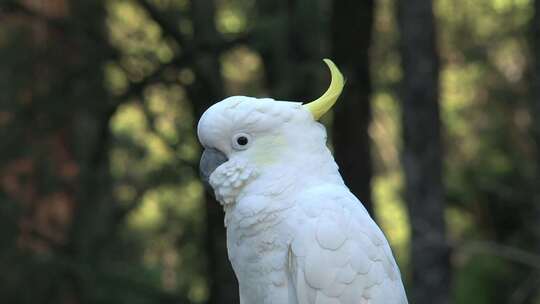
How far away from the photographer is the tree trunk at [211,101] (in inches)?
171

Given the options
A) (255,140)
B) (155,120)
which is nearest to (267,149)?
(255,140)

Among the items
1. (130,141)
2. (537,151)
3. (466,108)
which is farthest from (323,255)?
(466,108)

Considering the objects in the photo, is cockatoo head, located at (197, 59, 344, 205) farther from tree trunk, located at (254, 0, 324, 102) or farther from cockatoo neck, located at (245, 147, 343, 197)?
tree trunk, located at (254, 0, 324, 102)

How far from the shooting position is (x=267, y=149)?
6.82 feet

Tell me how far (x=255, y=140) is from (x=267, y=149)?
38mm

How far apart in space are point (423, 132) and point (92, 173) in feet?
5.89

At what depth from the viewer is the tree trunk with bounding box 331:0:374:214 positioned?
4066 mm

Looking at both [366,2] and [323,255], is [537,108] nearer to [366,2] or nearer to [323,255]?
[366,2]

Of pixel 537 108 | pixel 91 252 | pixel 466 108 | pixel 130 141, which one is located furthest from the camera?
pixel 466 108

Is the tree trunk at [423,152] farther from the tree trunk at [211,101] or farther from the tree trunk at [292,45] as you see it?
the tree trunk at [211,101]

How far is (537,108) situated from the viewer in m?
4.09

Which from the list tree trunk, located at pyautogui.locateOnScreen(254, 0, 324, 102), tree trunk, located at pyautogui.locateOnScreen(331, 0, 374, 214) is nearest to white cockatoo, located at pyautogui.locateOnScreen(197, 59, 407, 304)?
tree trunk, located at pyautogui.locateOnScreen(254, 0, 324, 102)

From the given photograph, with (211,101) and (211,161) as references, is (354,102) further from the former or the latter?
(211,161)

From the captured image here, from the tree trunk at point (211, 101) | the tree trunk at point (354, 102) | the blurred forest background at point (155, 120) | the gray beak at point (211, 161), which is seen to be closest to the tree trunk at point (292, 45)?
the blurred forest background at point (155, 120)
